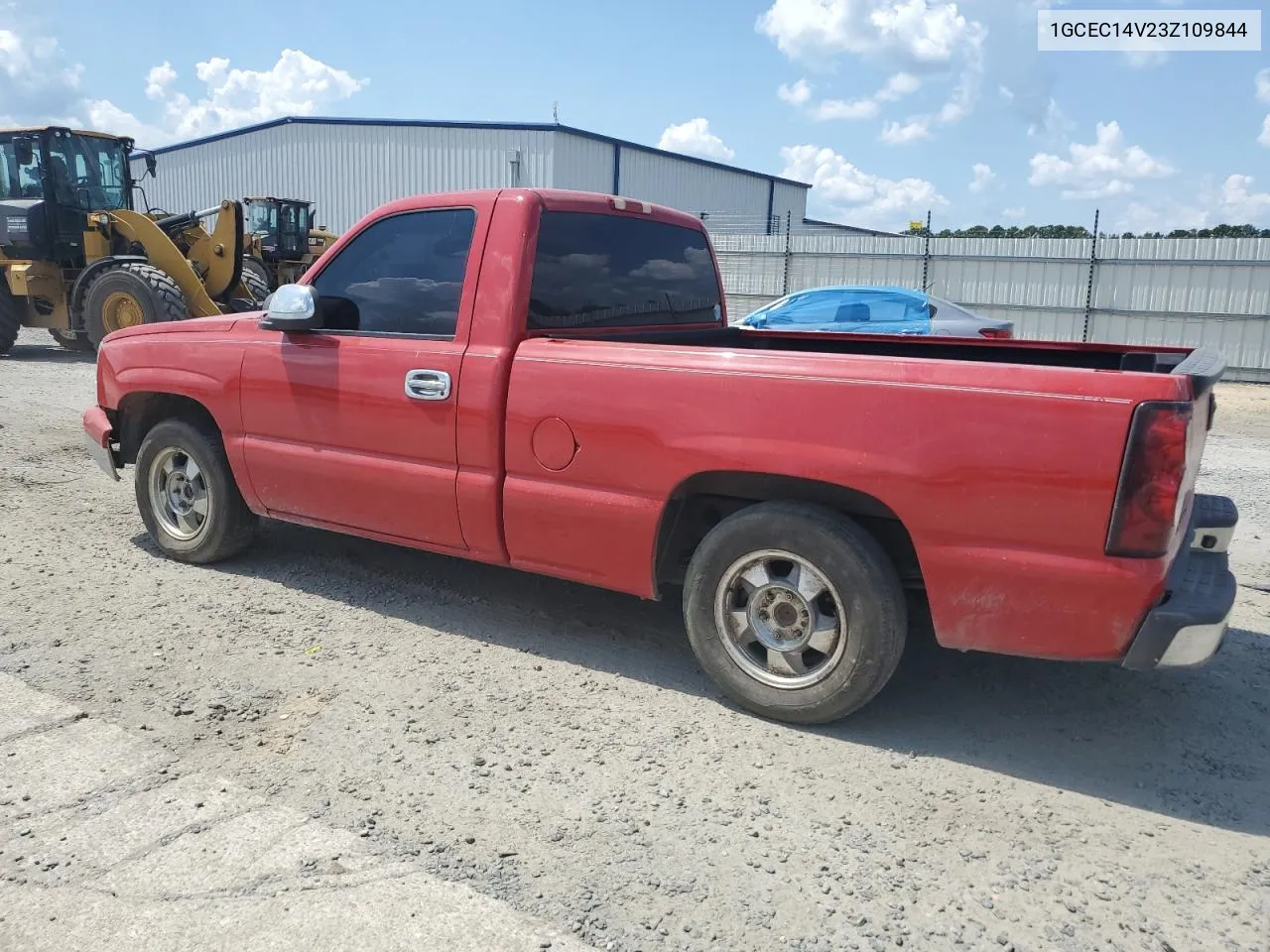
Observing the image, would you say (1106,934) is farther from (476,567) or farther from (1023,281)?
(1023,281)

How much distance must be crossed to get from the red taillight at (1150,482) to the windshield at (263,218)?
21.1 meters

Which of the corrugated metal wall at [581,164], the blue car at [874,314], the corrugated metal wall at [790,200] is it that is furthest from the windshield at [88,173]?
the corrugated metal wall at [790,200]

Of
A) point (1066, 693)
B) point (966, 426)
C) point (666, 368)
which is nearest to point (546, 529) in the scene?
point (666, 368)

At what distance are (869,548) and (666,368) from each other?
3.20ft

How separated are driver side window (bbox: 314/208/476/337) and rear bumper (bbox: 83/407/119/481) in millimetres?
1782

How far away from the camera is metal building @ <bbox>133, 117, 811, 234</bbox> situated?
30844 mm

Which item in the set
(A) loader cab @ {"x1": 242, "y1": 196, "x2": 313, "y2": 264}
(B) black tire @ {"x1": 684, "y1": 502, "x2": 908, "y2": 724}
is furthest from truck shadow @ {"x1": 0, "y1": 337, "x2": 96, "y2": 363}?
(B) black tire @ {"x1": 684, "y1": 502, "x2": 908, "y2": 724}

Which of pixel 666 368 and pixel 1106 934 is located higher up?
pixel 666 368

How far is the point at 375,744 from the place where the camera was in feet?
11.3

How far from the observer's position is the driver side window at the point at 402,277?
431cm

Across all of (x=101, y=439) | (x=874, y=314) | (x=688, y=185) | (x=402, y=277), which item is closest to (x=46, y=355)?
(x=101, y=439)

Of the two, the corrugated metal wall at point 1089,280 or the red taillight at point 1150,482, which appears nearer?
the red taillight at point 1150,482

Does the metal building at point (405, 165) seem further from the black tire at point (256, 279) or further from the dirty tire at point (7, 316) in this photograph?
the dirty tire at point (7, 316)

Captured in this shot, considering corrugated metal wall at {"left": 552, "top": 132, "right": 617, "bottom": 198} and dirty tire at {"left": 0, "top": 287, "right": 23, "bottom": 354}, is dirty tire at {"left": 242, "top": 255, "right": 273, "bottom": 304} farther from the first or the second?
corrugated metal wall at {"left": 552, "top": 132, "right": 617, "bottom": 198}
